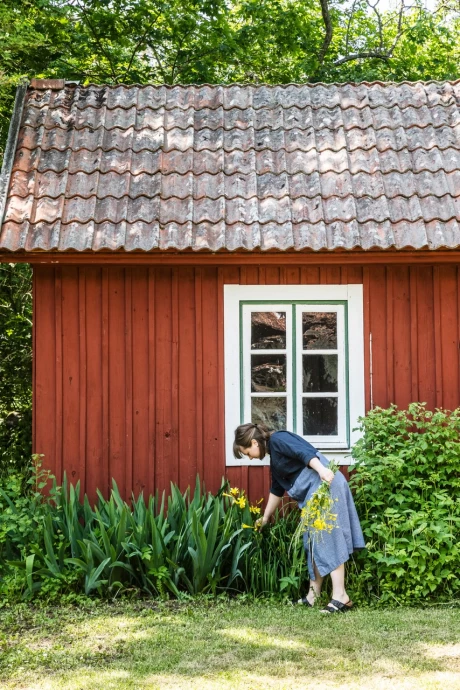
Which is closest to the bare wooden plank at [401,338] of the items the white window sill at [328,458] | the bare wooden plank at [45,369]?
the white window sill at [328,458]

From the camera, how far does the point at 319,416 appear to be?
25.5 ft

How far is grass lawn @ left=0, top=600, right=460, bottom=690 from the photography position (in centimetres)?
467

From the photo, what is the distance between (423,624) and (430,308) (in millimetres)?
3333

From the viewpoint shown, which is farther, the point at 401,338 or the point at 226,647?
the point at 401,338

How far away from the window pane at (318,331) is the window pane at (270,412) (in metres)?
0.65

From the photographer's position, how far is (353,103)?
918 centimetres

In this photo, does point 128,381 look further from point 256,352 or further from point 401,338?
point 401,338

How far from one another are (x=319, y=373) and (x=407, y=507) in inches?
69.2

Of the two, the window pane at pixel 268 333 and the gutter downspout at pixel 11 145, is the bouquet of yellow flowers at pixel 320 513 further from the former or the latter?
the gutter downspout at pixel 11 145

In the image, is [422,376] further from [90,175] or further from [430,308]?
[90,175]

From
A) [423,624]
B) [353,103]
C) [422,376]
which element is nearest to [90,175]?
[353,103]

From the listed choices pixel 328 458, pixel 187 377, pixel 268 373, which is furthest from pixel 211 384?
pixel 328 458

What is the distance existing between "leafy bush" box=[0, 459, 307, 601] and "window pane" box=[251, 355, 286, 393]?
4.47 feet

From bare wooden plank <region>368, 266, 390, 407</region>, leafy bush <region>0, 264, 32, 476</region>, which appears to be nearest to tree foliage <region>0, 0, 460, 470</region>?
leafy bush <region>0, 264, 32, 476</region>
